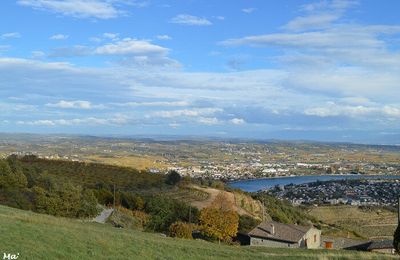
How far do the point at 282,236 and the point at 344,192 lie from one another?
79.6 m

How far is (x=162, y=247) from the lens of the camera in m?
22.9

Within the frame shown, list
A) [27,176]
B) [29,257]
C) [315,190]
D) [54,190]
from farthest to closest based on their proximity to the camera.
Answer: [315,190]
[27,176]
[54,190]
[29,257]

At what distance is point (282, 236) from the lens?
140 ft

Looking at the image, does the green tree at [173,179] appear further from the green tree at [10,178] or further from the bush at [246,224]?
the green tree at [10,178]

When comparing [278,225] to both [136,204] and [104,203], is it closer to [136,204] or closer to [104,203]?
[136,204]

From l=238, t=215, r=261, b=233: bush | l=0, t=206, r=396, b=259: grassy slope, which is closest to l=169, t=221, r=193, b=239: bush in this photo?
l=238, t=215, r=261, b=233: bush

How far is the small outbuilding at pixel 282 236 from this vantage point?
137 feet

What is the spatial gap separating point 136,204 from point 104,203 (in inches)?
162

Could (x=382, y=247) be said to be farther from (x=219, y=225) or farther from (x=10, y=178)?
(x=10, y=178)

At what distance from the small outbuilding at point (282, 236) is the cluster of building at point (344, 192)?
186ft

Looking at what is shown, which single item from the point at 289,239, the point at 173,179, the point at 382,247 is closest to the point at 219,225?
the point at 289,239

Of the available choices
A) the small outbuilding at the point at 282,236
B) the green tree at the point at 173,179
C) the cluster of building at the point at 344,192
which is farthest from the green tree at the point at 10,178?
the cluster of building at the point at 344,192

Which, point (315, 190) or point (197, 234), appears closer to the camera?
point (197, 234)

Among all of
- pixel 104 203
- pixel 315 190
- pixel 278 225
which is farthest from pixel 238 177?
pixel 278 225
